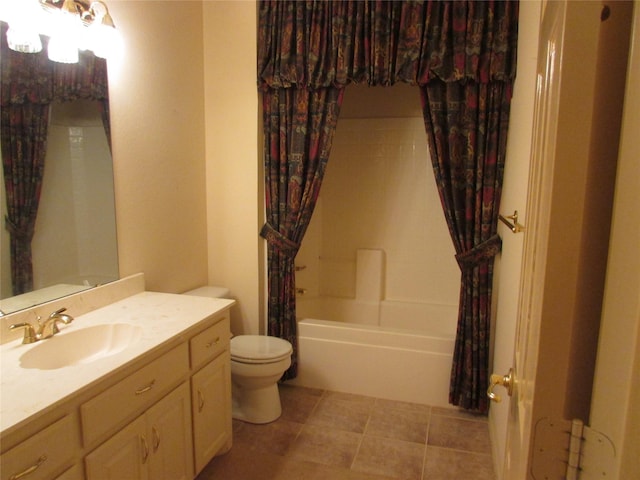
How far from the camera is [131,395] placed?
1.43 m

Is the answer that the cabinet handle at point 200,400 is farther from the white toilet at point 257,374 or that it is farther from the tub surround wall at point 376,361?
the tub surround wall at point 376,361

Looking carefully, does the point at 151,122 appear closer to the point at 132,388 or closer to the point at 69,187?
the point at 69,187

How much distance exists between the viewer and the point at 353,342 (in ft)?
9.12

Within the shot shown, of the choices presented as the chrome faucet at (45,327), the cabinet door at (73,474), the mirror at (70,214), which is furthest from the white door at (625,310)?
the mirror at (70,214)

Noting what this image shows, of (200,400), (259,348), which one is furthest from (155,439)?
(259,348)

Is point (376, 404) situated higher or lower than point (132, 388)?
lower

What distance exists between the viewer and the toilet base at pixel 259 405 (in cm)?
248

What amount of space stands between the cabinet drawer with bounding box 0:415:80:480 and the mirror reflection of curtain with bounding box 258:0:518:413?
6.23ft

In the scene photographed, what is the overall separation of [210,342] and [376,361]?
1258 millimetres

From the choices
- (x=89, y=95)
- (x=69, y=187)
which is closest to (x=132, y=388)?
(x=69, y=187)

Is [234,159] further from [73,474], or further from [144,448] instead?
[73,474]

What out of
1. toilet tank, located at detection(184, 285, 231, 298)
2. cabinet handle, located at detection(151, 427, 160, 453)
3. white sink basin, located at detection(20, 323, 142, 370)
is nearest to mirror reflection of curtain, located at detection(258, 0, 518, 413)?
toilet tank, located at detection(184, 285, 231, 298)

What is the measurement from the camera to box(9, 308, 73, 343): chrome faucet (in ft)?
5.02

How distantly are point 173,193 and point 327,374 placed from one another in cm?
158
